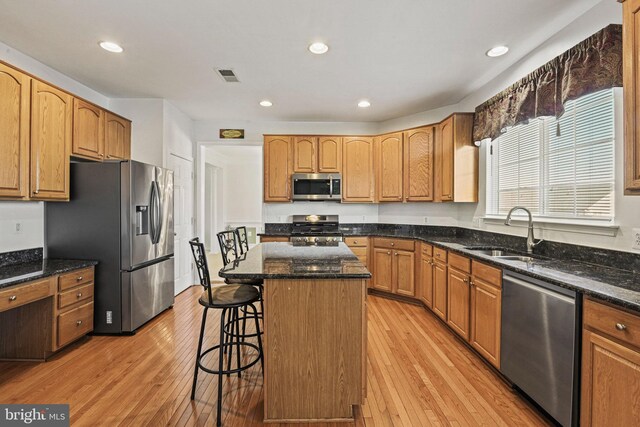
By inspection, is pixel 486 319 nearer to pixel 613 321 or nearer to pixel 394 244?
pixel 613 321

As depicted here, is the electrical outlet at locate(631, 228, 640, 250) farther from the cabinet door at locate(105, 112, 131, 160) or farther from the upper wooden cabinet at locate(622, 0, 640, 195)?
the cabinet door at locate(105, 112, 131, 160)

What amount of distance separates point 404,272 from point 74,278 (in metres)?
3.62

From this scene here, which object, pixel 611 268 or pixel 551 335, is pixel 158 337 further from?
pixel 611 268

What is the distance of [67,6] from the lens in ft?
7.30

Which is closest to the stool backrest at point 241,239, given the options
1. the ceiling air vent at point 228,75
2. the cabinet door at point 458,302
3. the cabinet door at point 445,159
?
the ceiling air vent at point 228,75

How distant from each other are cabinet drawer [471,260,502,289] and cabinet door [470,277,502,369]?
34 mm

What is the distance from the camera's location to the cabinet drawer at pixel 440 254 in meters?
3.35

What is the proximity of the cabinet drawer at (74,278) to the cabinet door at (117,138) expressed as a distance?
137cm

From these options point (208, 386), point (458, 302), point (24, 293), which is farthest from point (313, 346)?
point (24, 293)

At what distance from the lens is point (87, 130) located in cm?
327

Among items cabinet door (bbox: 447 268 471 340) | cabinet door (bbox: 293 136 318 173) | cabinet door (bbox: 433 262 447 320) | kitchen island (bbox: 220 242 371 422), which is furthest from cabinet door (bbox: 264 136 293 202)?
kitchen island (bbox: 220 242 371 422)

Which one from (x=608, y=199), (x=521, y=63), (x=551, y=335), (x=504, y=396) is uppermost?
(x=521, y=63)

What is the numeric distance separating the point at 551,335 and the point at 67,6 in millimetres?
3776

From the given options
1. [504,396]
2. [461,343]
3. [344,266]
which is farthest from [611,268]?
[344,266]
